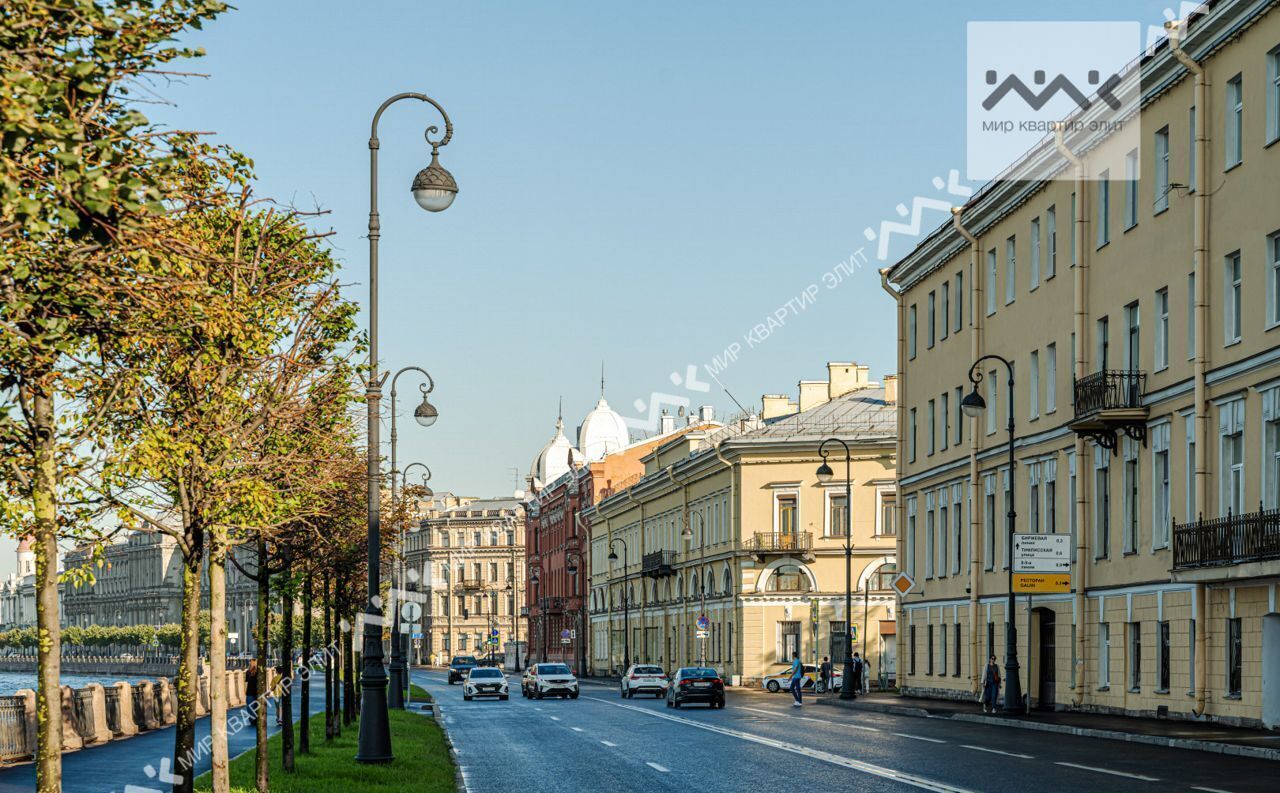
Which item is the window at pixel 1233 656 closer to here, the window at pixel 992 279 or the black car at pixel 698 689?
the window at pixel 992 279

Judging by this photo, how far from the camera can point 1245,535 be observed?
106 ft

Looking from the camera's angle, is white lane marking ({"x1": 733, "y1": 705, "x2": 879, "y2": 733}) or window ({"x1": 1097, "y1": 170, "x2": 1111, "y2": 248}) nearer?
white lane marking ({"x1": 733, "y1": 705, "x2": 879, "y2": 733})

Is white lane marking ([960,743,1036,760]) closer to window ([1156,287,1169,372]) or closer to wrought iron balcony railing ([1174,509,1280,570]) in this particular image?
wrought iron balcony railing ([1174,509,1280,570])

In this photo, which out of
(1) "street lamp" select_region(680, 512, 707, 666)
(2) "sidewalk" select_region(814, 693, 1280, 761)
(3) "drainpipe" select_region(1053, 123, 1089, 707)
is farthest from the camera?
(1) "street lamp" select_region(680, 512, 707, 666)

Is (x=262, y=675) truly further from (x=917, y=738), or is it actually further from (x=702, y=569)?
(x=702, y=569)

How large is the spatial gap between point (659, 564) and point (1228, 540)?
6032 centimetres

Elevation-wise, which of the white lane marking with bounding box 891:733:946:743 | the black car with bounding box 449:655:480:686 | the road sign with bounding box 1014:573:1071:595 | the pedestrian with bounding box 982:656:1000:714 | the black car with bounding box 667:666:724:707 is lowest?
the black car with bounding box 449:655:480:686

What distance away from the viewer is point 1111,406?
40000 mm

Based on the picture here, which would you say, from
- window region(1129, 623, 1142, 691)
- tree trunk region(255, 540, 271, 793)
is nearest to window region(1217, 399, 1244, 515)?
window region(1129, 623, 1142, 691)

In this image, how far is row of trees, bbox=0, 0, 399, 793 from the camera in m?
8.06

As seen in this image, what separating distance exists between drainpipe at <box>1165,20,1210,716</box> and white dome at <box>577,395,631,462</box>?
122m

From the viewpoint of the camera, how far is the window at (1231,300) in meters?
34.7

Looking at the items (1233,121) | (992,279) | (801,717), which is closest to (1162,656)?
(801,717)

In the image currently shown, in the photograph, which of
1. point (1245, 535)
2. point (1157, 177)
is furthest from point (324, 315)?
point (1157, 177)
